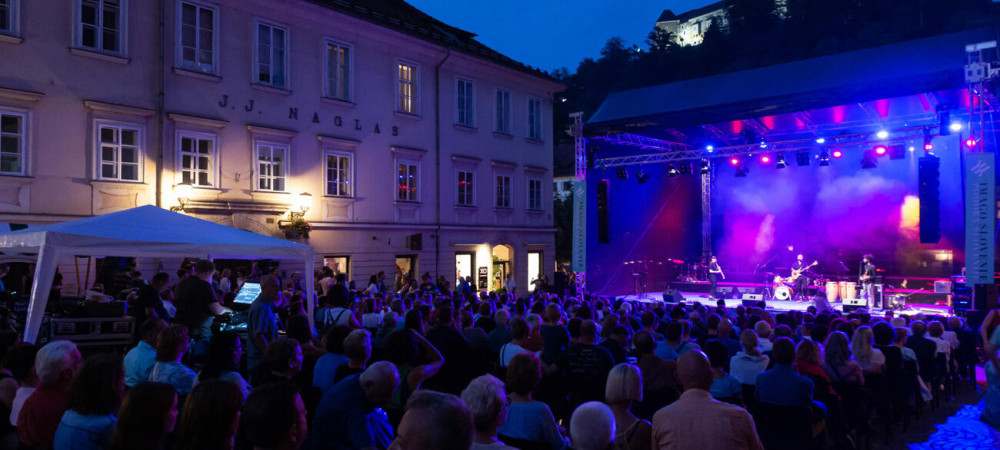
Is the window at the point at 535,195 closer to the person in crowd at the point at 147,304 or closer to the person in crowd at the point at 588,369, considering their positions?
the person in crowd at the point at 147,304

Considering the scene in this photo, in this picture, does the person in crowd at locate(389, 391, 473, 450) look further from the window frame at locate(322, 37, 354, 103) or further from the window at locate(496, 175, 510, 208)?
the window at locate(496, 175, 510, 208)

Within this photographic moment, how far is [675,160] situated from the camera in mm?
24281

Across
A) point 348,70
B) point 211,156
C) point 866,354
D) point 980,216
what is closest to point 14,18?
point 211,156

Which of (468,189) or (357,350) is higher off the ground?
(468,189)

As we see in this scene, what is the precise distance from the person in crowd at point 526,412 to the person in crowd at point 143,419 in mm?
1744

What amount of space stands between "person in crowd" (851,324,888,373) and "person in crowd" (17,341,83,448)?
7.45m

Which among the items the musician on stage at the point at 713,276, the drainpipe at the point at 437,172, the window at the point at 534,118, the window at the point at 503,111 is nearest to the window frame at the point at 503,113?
the window at the point at 503,111

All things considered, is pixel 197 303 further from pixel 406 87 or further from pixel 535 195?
pixel 535 195

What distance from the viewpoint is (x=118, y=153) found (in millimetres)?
15836

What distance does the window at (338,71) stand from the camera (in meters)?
20.2

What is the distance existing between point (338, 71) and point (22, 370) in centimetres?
1708

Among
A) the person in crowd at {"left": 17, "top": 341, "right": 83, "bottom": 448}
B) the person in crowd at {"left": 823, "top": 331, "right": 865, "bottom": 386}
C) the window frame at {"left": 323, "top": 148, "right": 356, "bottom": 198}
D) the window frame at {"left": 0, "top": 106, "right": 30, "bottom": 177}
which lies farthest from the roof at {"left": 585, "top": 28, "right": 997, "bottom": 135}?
the person in crowd at {"left": 17, "top": 341, "right": 83, "bottom": 448}

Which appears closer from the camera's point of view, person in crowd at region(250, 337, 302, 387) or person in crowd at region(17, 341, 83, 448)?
person in crowd at region(17, 341, 83, 448)

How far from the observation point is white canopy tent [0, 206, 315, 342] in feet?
25.7
